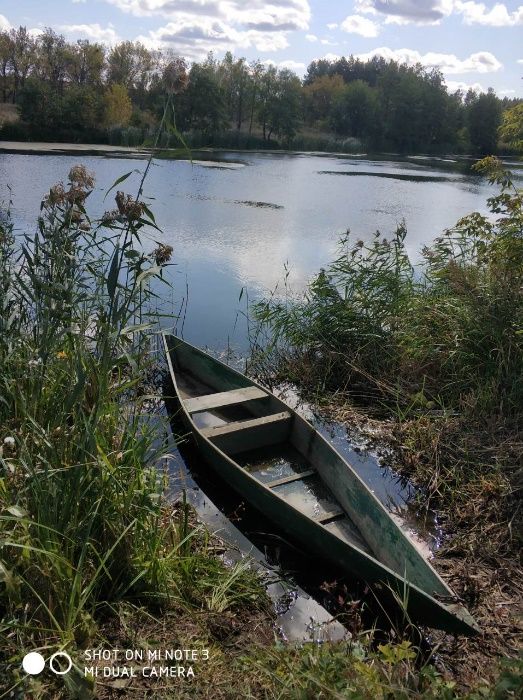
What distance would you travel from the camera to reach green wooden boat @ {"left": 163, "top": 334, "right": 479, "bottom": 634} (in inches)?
104

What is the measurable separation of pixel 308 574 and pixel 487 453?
5.14 ft

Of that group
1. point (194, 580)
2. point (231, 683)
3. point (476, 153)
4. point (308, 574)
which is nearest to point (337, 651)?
point (231, 683)

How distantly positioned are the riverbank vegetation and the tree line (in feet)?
55.5

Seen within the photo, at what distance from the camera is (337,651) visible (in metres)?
2.04

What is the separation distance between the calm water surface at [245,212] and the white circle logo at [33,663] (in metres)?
2.90

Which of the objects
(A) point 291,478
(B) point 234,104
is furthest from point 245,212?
(B) point 234,104

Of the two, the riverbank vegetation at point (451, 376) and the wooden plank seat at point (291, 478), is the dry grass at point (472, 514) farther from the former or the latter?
the wooden plank seat at point (291, 478)

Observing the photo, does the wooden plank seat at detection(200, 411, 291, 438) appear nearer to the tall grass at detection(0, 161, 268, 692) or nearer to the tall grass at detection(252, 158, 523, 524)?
the tall grass at detection(0, 161, 268, 692)

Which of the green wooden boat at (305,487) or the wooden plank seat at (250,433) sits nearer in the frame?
the green wooden boat at (305,487)

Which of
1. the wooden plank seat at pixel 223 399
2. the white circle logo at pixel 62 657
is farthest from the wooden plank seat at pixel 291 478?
the white circle logo at pixel 62 657

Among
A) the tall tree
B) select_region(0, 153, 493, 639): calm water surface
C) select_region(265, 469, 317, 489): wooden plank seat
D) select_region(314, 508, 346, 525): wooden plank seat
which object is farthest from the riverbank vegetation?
the tall tree

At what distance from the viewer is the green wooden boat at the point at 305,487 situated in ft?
8.67

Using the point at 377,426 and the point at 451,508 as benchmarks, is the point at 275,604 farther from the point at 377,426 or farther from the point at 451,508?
the point at 377,426

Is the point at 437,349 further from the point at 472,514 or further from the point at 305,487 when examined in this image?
the point at 305,487
